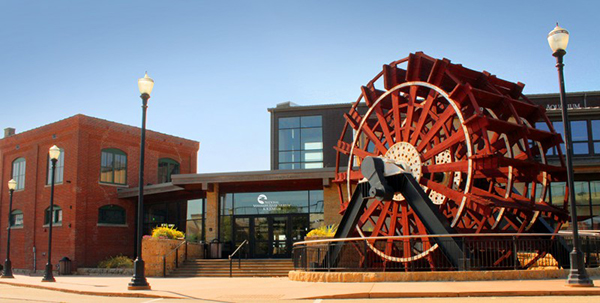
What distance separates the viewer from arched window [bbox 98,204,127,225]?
33.5 meters

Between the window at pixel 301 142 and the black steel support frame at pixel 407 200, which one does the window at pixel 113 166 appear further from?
the black steel support frame at pixel 407 200

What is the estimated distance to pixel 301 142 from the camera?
35.1 m

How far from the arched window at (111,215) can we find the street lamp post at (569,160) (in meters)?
26.4

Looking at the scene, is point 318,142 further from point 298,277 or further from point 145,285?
point 145,285

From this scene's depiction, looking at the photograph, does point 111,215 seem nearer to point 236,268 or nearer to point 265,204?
point 265,204

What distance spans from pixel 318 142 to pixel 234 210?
7814 millimetres

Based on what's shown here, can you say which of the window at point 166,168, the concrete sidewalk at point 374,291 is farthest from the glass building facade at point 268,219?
the concrete sidewalk at point 374,291

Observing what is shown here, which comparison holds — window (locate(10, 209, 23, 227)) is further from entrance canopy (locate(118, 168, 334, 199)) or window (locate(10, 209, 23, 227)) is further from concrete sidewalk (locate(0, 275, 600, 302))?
concrete sidewalk (locate(0, 275, 600, 302))

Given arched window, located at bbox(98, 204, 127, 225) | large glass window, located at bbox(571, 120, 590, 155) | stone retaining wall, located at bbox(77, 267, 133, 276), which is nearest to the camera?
stone retaining wall, located at bbox(77, 267, 133, 276)

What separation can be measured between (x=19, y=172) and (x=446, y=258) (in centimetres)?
3083

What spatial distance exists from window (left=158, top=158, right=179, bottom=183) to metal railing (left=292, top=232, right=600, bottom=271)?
21.2m

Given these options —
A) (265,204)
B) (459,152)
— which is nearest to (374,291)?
(459,152)

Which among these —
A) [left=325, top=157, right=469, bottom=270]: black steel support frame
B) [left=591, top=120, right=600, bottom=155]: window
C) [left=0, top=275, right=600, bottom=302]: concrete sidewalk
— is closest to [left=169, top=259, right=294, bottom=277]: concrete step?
[left=325, top=157, right=469, bottom=270]: black steel support frame

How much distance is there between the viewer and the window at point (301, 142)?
114ft
